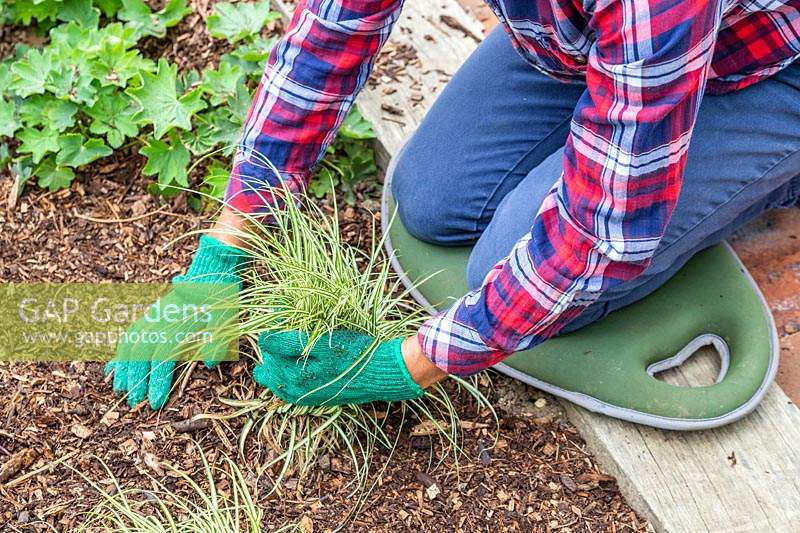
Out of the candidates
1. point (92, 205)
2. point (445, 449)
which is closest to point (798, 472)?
point (445, 449)

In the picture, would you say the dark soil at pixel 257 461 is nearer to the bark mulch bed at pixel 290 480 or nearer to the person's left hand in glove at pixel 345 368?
the bark mulch bed at pixel 290 480

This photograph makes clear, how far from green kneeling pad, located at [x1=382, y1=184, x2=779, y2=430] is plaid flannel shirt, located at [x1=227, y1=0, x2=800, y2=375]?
27 cm

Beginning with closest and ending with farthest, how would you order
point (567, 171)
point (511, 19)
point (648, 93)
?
1. point (648, 93)
2. point (567, 171)
3. point (511, 19)

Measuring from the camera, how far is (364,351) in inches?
59.5

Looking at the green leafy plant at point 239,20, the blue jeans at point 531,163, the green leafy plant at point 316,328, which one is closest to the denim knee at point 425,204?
the blue jeans at point 531,163

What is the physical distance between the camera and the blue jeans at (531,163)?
1508 mm

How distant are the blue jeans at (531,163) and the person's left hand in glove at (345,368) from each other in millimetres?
304

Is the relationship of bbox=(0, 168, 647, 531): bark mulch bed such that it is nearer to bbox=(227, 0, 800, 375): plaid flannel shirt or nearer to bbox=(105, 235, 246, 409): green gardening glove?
bbox=(105, 235, 246, 409): green gardening glove

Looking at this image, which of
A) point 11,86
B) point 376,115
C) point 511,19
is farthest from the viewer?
point 376,115

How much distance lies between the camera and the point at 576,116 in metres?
1.25

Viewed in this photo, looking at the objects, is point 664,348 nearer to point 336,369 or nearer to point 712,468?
point 712,468

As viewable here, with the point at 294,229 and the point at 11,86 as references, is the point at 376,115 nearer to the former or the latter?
the point at 294,229

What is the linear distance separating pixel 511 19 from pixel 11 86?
47.8 inches

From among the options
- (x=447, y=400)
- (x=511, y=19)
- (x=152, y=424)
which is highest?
(x=511, y=19)
